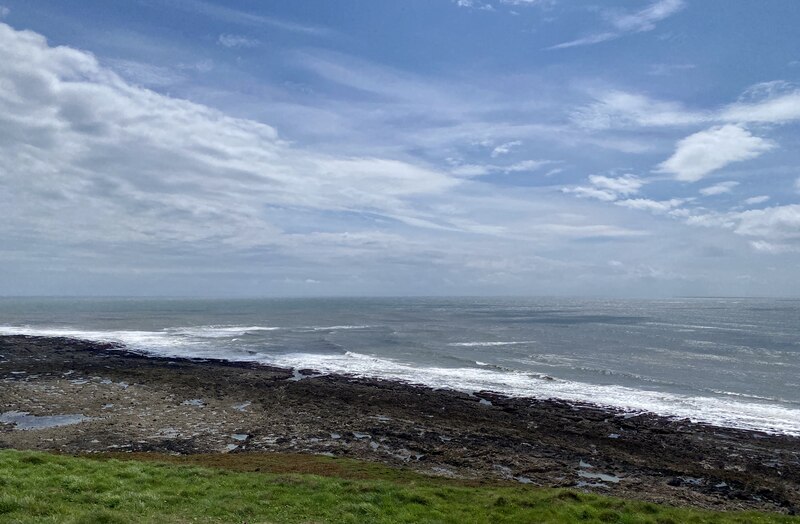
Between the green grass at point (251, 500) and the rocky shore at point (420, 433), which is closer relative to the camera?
the green grass at point (251, 500)

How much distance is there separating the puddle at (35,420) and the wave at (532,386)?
75.0 feet

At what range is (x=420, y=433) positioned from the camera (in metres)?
28.8

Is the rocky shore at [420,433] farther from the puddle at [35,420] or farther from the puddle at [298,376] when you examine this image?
the puddle at [298,376]

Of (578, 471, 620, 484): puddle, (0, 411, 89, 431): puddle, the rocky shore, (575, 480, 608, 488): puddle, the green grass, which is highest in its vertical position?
the green grass

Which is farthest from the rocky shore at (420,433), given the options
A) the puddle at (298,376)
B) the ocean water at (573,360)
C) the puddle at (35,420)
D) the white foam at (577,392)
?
the ocean water at (573,360)

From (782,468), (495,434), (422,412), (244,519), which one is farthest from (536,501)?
(422,412)

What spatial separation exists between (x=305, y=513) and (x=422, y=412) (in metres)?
20.5

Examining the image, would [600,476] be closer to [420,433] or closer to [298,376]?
[420,433]

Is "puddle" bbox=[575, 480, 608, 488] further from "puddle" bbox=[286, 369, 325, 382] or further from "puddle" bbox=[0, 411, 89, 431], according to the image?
"puddle" bbox=[286, 369, 325, 382]

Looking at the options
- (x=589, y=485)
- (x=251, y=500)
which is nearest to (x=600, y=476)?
(x=589, y=485)

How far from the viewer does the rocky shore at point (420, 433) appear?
2270 cm

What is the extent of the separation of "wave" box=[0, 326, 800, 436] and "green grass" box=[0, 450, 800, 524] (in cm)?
1949

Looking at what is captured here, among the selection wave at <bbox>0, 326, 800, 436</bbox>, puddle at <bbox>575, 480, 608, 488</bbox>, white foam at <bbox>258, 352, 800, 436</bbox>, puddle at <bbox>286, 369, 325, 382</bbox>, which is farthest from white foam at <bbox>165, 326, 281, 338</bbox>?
puddle at <bbox>575, 480, 608, 488</bbox>

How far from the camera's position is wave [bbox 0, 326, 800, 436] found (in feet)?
109
